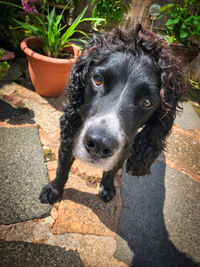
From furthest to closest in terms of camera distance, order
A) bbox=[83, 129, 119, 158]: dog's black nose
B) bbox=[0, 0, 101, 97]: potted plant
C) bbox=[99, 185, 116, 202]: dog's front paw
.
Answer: bbox=[0, 0, 101, 97]: potted plant → bbox=[99, 185, 116, 202]: dog's front paw → bbox=[83, 129, 119, 158]: dog's black nose

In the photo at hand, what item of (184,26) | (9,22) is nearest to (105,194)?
(9,22)

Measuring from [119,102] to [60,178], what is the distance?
1.24 m

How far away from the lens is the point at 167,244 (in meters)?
2.19

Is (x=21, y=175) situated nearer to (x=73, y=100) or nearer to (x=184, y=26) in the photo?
(x=73, y=100)

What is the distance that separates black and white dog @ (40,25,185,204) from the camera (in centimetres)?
136

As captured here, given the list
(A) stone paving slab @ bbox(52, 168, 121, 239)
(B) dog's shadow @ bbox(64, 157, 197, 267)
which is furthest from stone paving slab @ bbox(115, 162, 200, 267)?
(A) stone paving slab @ bbox(52, 168, 121, 239)

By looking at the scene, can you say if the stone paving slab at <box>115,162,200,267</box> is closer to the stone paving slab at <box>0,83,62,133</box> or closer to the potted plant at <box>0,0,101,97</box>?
the stone paving slab at <box>0,83,62,133</box>

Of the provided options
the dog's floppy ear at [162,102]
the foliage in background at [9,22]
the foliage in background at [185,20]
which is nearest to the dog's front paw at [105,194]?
the dog's floppy ear at [162,102]

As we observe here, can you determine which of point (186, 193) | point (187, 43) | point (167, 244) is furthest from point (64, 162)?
point (187, 43)

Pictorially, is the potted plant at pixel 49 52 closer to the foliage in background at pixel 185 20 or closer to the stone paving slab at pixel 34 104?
the stone paving slab at pixel 34 104

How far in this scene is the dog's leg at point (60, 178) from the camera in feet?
6.42

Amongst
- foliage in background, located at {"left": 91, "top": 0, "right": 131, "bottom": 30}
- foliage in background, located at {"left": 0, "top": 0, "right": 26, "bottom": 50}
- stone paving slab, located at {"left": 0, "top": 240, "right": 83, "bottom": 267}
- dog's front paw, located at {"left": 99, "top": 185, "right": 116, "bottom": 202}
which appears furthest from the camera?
foliage in background, located at {"left": 91, "top": 0, "right": 131, "bottom": 30}

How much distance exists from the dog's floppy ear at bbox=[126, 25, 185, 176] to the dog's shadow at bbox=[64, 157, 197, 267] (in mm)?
746

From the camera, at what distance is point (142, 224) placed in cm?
229
